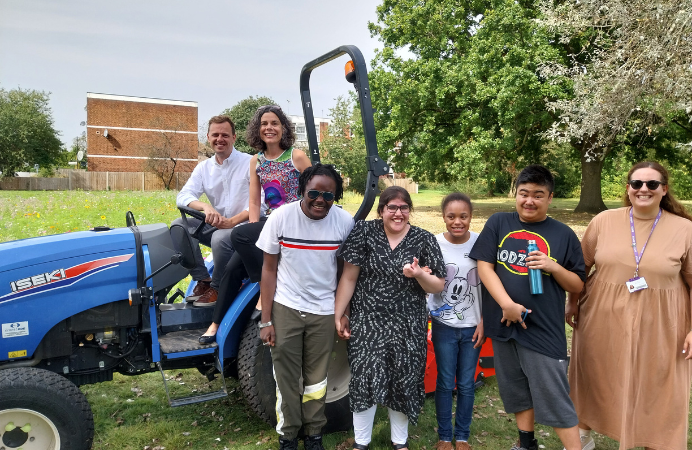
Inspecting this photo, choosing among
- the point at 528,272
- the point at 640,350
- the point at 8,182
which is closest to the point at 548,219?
the point at 528,272

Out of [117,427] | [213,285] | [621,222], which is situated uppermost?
[621,222]

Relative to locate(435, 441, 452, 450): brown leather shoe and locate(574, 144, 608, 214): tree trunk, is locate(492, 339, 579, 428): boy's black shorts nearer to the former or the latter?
locate(435, 441, 452, 450): brown leather shoe

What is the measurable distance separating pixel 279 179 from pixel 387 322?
1.20 meters

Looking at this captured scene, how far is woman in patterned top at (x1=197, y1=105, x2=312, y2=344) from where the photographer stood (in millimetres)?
3396

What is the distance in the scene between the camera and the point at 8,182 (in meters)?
34.5

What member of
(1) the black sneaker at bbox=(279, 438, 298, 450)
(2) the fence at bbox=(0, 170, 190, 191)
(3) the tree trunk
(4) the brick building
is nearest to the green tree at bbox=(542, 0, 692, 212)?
(3) the tree trunk

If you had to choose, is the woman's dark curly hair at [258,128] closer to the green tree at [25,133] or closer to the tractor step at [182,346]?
the tractor step at [182,346]

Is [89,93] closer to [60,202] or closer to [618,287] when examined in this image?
[60,202]

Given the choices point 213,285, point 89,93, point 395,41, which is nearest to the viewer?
point 213,285

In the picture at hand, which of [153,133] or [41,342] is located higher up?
[153,133]

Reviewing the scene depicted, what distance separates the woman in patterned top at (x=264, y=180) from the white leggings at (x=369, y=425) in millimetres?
1048

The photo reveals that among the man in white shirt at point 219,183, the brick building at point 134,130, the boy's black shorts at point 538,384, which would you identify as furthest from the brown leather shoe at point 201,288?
the brick building at point 134,130

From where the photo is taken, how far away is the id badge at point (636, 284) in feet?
9.73

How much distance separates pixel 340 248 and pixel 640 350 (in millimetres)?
1841
